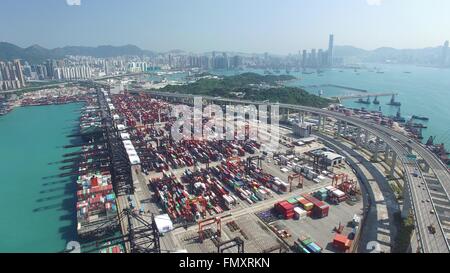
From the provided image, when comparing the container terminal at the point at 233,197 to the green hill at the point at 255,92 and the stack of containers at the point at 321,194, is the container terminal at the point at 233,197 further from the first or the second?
the green hill at the point at 255,92

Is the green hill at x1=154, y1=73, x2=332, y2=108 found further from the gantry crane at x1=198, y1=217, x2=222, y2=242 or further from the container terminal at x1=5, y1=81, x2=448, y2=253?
the gantry crane at x1=198, y1=217, x2=222, y2=242

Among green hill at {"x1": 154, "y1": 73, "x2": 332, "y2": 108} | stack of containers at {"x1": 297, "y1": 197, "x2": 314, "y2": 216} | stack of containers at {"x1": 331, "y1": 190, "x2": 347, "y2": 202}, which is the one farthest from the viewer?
green hill at {"x1": 154, "y1": 73, "x2": 332, "y2": 108}

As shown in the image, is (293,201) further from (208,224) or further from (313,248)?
(208,224)

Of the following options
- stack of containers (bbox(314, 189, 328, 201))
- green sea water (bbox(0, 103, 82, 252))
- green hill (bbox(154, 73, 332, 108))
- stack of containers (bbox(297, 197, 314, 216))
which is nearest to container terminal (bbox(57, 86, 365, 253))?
stack of containers (bbox(314, 189, 328, 201))

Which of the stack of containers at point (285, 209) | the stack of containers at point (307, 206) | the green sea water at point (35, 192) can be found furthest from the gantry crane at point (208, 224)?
the green sea water at point (35, 192)

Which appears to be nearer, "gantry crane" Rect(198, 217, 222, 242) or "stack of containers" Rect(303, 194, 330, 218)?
"gantry crane" Rect(198, 217, 222, 242)

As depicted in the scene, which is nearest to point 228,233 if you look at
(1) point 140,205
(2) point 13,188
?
(1) point 140,205
